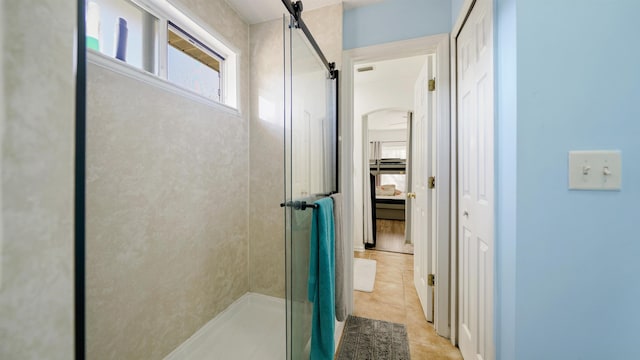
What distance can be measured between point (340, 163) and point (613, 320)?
1.49 m

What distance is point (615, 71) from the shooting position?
29.8 inches

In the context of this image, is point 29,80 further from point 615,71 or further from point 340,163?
point 340,163

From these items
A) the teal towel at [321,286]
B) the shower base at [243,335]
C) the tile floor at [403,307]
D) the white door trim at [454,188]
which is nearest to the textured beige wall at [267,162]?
the shower base at [243,335]

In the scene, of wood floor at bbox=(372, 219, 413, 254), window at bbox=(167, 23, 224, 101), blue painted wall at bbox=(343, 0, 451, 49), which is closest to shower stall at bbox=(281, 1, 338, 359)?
blue painted wall at bbox=(343, 0, 451, 49)

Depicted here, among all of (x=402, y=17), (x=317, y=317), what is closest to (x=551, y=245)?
(x=317, y=317)

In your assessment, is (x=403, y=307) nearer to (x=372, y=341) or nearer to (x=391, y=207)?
(x=372, y=341)

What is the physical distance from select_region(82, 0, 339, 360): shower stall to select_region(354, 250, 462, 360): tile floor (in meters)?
0.81

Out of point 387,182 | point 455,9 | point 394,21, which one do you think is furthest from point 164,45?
point 387,182

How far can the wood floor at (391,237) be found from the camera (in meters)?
3.60

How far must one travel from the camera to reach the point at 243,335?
1.81 m

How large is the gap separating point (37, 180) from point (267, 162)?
1.93 metres

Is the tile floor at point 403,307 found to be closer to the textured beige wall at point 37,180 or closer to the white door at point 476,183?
the white door at point 476,183

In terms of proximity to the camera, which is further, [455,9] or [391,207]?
[391,207]

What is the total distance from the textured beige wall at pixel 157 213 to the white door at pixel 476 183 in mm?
1775
